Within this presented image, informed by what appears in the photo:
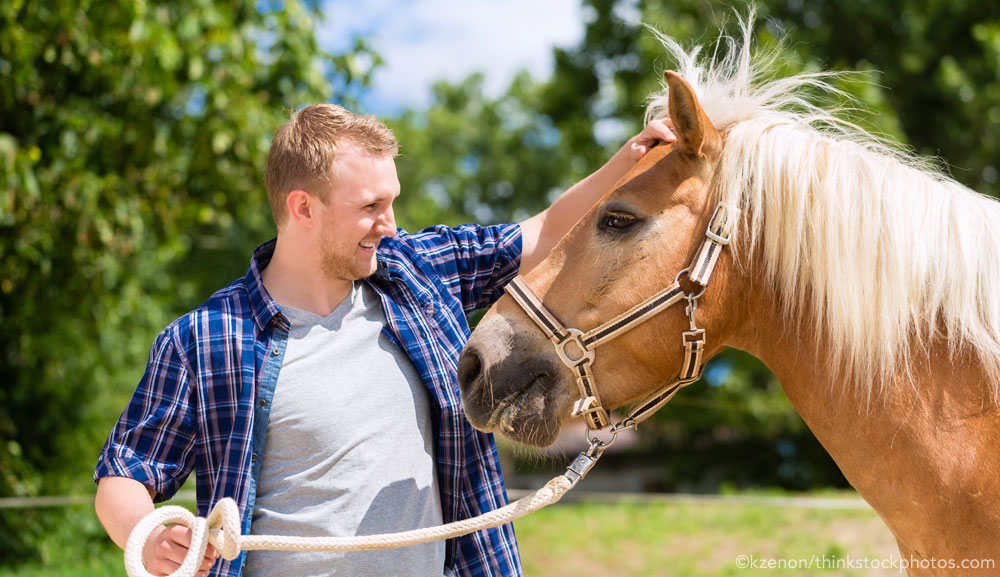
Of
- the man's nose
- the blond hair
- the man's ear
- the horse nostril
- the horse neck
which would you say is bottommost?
the horse neck

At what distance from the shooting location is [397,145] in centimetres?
193

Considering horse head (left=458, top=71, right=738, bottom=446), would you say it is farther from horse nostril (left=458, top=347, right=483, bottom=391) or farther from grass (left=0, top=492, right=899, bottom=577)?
grass (left=0, top=492, right=899, bottom=577)

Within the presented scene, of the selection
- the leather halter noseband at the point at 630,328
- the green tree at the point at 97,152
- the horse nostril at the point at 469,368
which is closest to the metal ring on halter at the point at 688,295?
the leather halter noseband at the point at 630,328

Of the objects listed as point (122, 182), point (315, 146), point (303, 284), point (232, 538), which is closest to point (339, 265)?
point (303, 284)

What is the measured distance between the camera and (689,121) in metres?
1.79

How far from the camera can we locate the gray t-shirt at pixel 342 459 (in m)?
1.72

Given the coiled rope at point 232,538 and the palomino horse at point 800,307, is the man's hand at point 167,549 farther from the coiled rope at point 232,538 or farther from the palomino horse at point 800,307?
the palomino horse at point 800,307

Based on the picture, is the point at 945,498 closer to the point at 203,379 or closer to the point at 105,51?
the point at 203,379

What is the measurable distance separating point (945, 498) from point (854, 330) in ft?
1.28

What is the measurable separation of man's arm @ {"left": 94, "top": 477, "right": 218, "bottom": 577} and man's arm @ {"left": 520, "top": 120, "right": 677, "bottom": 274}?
1.19m

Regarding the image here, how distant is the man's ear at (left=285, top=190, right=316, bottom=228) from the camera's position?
184 cm

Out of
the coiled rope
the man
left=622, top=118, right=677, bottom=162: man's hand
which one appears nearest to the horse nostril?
the man

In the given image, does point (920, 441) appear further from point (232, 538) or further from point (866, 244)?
point (232, 538)

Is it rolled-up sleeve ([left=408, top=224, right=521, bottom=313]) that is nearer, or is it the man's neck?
the man's neck
